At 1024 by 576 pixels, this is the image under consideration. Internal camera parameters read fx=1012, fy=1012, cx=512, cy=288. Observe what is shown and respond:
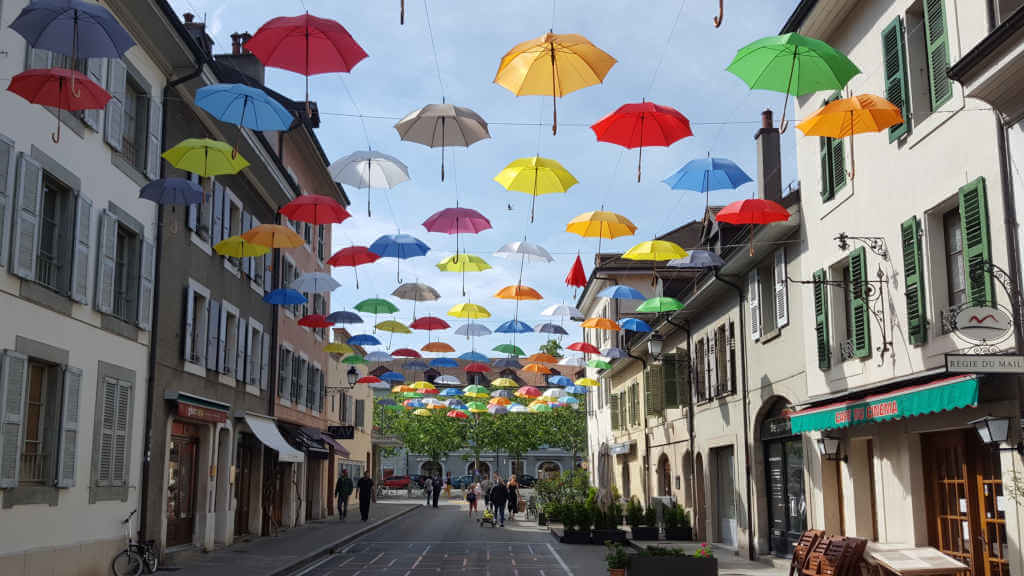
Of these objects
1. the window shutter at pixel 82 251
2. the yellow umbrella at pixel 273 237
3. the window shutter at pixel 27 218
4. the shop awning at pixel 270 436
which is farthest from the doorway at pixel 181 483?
the window shutter at pixel 27 218

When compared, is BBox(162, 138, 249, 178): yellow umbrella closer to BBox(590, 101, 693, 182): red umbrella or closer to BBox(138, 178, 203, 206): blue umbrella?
BBox(138, 178, 203, 206): blue umbrella

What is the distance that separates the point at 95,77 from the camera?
1543cm

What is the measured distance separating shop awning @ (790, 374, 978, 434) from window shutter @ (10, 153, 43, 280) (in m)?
11.4

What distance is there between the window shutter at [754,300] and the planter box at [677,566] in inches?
352

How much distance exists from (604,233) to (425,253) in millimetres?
3362

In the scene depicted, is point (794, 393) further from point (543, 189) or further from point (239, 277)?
point (239, 277)

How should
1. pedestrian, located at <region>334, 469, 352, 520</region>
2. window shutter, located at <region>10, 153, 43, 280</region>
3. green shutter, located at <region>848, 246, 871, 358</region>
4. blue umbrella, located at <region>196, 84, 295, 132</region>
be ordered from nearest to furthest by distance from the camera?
blue umbrella, located at <region>196, 84, 295, 132</region>, window shutter, located at <region>10, 153, 43, 280</region>, green shutter, located at <region>848, 246, 871, 358</region>, pedestrian, located at <region>334, 469, 352, 520</region>

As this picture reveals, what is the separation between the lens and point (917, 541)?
14180 mm

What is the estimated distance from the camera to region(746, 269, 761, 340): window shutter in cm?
2127

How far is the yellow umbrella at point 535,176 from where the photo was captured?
1519 centimetres

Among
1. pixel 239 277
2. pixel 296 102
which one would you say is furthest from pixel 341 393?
pixel 239 277

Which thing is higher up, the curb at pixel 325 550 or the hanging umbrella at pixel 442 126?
the hanging umbrella at pixel 442 126

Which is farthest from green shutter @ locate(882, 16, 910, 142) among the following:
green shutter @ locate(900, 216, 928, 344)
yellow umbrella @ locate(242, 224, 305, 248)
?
yellow umbrella @ locate(242, 224, 305, 248)

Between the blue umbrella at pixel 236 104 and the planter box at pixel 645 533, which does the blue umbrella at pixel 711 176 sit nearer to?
the blue umbrella at pixel 236 104
